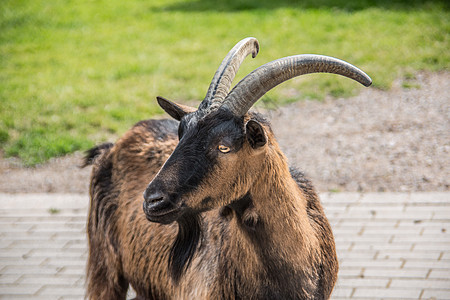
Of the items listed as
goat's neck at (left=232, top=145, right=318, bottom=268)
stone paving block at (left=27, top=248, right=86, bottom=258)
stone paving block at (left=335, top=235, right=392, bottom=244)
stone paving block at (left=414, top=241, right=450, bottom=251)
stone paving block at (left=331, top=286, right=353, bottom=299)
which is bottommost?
stone paving block at (left=27, top=248, right=86, bottom=258)

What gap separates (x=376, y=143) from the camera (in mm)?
7773

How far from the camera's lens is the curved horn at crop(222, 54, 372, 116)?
9.95 ft

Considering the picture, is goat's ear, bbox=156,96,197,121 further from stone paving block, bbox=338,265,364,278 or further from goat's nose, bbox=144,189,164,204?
stone paving block, bbox=338,265,364,278

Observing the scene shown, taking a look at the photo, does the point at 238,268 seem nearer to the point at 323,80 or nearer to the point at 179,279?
the point at 179,279

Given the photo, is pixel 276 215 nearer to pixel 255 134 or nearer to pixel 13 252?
pixel 255 134

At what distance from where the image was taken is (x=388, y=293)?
15.9 feet

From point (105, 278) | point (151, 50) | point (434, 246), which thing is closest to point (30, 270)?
point (105, 278)

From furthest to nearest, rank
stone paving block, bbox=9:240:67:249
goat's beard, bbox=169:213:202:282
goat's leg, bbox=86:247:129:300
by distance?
1. stone paving block, bbox=9:240:67:249
2. goat's leg, bbox=86:247:129:300
3. goat's beard, bbox=169:213:202:282

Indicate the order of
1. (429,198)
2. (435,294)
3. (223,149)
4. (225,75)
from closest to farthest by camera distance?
(223,149)
(225,75)
(435,294)
(429,198)

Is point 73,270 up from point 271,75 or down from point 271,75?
down

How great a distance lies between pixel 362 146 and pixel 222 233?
4627 millimetres

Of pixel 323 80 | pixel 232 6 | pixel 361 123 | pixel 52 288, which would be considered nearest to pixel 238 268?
pixel 52 288

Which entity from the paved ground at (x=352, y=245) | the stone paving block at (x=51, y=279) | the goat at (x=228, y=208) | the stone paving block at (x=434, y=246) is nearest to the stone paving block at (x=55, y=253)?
the paved ground at (x=352, y=245)

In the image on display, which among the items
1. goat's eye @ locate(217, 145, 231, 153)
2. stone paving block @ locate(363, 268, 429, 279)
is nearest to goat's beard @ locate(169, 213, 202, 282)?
goat's eye @ locate(217, 145, 231, 153)
